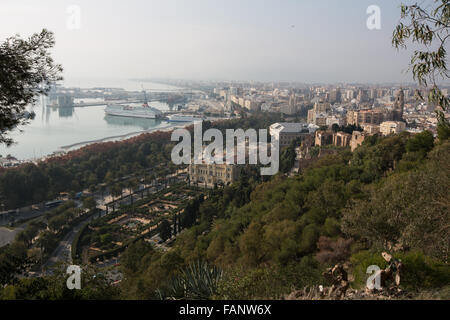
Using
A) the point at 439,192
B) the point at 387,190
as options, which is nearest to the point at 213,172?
the point at 387,190

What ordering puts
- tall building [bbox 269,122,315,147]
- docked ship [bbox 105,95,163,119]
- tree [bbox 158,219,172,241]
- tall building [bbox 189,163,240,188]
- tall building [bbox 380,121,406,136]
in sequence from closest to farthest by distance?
1. tree [bbox 158,219,172,241]
2. tall building [bbox 189,163,240,188]
3. tall building [bbox 380,121,406,136]
4. tall building [bbox 269,122,315,147]
5. docked ship [bbox 105,95,163,119]

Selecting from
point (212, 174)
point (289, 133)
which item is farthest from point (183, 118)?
point (212, 174)

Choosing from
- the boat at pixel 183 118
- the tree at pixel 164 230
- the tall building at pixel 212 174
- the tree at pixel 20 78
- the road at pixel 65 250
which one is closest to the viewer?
the tree at pixel 20 78

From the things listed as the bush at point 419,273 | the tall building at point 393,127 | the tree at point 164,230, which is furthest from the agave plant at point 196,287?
the tall building at point 393,127

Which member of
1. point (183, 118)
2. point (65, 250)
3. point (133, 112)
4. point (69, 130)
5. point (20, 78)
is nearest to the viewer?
point (20, 78)

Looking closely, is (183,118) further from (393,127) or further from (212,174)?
(393,127)

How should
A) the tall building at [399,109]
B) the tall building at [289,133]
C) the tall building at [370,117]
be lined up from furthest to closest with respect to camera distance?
the tall building at [399,109] → the tall building at [370,117] → the tall building at [289,133]

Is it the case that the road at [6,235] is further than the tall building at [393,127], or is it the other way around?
the tall building at [393,127]

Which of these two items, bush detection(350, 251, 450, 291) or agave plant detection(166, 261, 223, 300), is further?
agave plant detection(166, 261, 223, 300)

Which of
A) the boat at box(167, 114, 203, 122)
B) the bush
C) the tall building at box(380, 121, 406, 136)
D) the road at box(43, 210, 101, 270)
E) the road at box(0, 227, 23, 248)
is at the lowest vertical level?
the road at box(43, 210, 101, 270)

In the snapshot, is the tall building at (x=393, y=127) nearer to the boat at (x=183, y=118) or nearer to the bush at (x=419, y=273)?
the bush at (x=419, y=273)

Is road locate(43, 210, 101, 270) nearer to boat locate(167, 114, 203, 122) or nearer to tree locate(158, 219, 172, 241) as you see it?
tree locate(158, 219, 172, 241)

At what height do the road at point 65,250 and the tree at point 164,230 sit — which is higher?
the tree at point 164,230

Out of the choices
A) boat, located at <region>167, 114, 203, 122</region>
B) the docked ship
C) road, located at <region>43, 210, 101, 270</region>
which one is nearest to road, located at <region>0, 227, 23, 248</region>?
road, located at <region>43, 210, 101, 270</region>
